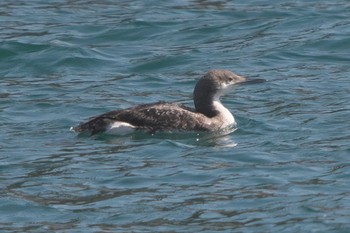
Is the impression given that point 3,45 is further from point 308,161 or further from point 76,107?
point 308,161

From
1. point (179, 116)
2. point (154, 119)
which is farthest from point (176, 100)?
point (154, 119)

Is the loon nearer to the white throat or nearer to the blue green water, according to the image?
the white throat

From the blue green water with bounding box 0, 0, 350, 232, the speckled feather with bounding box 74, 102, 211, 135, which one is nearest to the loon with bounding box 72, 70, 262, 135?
the speckled feather with bounding box 74, 102, 211, 135

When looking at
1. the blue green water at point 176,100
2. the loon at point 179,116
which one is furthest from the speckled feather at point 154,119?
the blue green water at point 176,100

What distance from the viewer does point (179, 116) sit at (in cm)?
1428

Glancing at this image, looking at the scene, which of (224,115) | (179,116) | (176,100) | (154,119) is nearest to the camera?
(154,119)

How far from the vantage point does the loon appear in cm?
1396

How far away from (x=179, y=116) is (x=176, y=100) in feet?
6.13

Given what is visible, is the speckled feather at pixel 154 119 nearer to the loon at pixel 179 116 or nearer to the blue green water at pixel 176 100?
the loon at pixel 179 116

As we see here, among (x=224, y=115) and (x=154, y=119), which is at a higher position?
(x=154, y=119)

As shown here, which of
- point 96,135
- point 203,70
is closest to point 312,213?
point 96,135

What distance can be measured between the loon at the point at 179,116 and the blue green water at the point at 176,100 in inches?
5.4

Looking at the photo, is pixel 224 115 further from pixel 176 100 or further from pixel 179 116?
pixel 176 100

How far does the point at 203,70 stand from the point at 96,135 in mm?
3690
